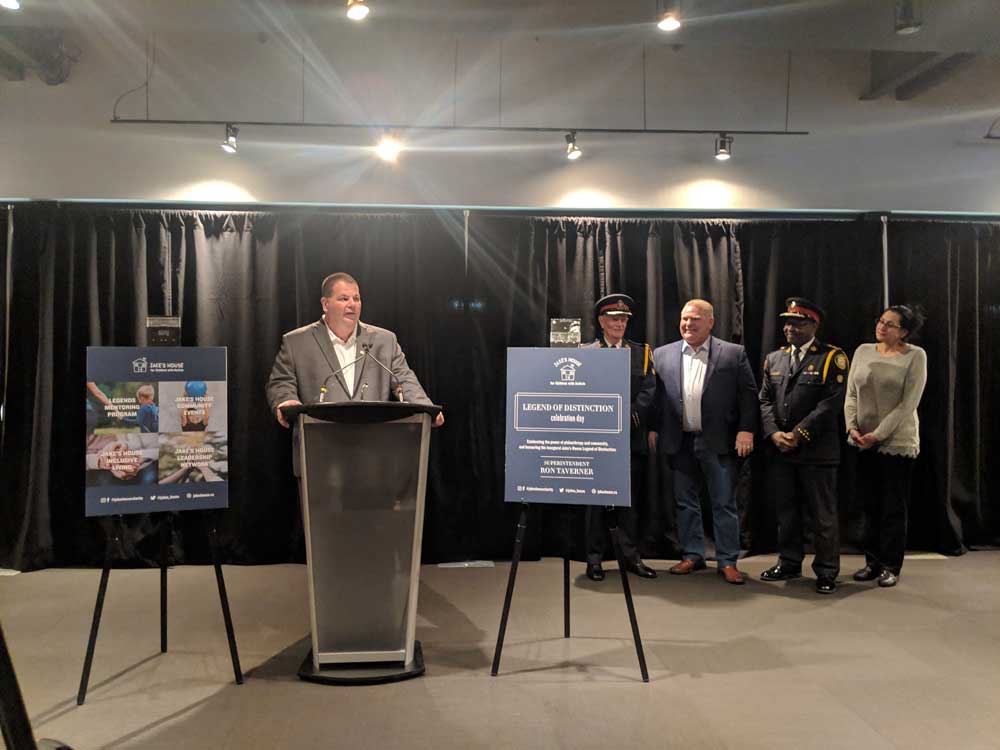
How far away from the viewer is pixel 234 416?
490 cm

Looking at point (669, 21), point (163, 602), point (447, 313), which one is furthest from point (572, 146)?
point (163, 602)

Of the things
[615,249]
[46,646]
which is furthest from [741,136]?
[46,646]

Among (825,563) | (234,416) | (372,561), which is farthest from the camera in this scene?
(234,416)

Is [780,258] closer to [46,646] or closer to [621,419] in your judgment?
[621,419]

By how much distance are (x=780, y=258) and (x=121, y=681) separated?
16.1ft

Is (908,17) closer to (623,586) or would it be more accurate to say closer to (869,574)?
(869,574)

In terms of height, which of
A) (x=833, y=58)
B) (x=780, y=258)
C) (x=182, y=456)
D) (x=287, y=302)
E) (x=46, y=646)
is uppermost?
(x=833, y=58)

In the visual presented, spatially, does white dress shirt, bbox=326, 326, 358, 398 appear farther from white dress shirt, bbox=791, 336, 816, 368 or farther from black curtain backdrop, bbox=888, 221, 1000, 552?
black curtain backdrop, bbox=888, 221, 1000, 552

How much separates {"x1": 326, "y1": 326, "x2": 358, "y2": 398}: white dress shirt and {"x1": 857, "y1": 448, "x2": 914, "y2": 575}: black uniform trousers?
334cm

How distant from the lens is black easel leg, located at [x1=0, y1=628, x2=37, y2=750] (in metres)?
1.22

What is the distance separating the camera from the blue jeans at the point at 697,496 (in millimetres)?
4469

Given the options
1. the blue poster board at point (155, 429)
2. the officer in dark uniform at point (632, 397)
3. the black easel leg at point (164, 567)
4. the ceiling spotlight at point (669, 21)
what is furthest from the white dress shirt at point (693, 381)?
the black easel leg at point (164, 567)

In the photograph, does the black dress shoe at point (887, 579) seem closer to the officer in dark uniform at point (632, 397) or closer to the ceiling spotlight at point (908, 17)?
the officer in dark uniform at point (632, 397)

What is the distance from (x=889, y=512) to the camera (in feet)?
14.4
